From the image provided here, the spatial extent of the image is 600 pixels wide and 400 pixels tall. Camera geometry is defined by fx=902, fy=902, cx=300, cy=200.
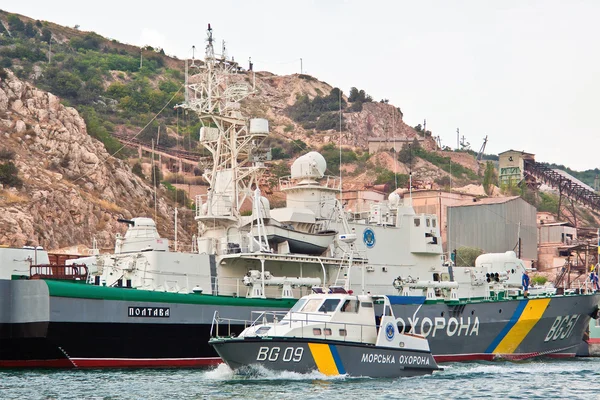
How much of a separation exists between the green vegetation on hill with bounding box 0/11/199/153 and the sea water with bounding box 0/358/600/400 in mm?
66244

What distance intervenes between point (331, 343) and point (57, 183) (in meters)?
37.4

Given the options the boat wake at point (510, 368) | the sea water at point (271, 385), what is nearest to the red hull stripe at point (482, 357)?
the boat wake at point (510, 368)

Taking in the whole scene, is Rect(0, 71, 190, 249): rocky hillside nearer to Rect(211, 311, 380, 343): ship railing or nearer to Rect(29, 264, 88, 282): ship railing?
Rect(29, 264, 88, 282): ship railing

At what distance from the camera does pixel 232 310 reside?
35094mm

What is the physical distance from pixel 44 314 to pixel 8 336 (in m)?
1.99

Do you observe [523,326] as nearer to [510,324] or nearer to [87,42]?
[510,324]

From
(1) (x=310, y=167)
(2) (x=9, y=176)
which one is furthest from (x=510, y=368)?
(2) (x=9, y=176)

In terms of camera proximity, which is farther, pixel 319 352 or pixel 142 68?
pixel 142 68

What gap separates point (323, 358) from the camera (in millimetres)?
28375

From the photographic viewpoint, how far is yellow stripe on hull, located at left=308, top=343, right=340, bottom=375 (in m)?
28.2

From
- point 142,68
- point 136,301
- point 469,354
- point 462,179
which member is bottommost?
point 469,354

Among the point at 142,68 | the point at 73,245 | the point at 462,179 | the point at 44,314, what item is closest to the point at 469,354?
the point at 44,314

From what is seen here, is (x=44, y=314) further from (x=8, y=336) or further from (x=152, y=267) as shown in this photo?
(x=152, y=267)

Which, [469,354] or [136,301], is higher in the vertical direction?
[136,301]
